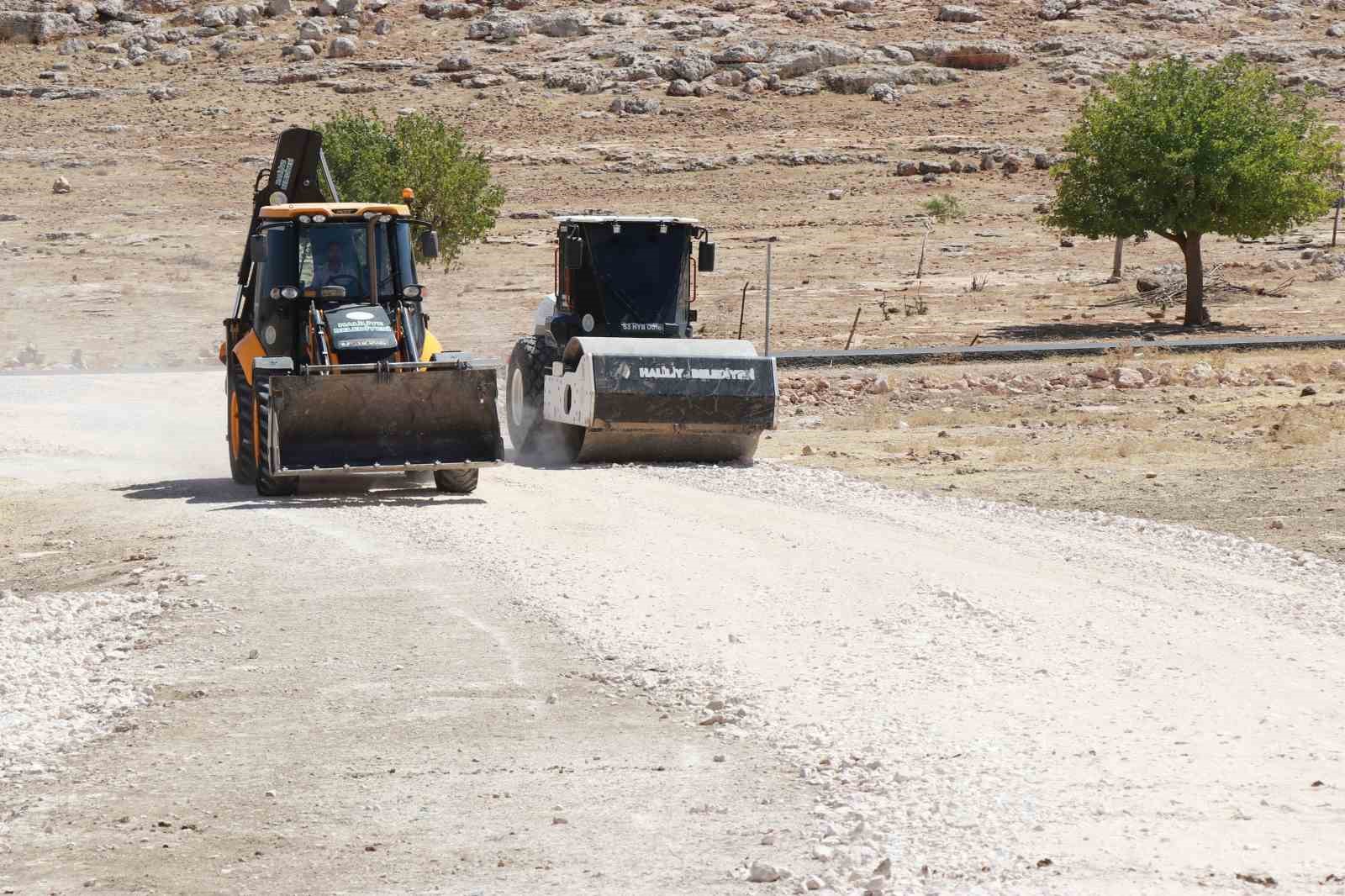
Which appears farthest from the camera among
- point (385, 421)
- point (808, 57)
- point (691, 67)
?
point (808, 57)

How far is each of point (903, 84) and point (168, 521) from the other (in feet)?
251

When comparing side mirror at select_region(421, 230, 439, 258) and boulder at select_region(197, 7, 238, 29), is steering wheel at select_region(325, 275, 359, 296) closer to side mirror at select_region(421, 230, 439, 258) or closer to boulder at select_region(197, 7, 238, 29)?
side mirror at select_region(421, 230, 439, 258)

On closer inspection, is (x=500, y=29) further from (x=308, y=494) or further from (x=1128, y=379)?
(x=308, y=494)

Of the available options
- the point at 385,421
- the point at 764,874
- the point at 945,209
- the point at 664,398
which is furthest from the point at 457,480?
the point at 945,209

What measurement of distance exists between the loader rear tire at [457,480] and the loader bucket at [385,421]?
425 mm

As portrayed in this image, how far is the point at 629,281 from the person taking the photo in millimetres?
21766

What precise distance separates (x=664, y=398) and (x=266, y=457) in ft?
16.1

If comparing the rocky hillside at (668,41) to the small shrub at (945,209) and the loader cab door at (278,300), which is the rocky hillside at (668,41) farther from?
the loader cab door at (278,300)

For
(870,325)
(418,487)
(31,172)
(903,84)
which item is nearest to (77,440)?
(418,487)

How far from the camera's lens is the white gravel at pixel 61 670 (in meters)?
9.65

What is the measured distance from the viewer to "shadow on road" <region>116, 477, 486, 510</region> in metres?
17.2

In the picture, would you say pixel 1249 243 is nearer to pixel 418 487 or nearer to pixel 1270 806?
pixel 418 487

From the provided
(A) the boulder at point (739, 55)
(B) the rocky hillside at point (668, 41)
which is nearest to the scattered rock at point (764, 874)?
(B) the rocky hillside at point (668, 41)

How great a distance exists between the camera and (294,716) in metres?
10.1
